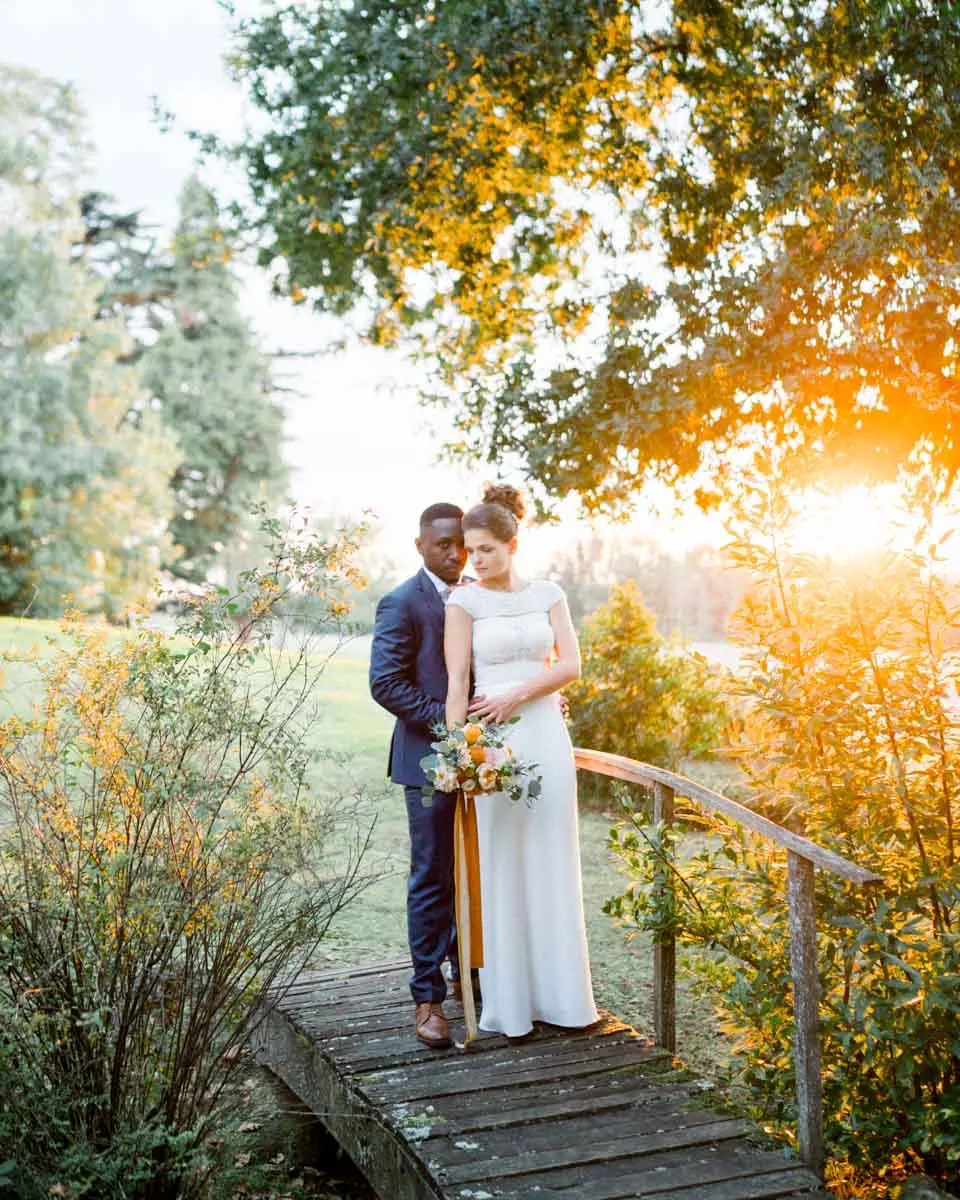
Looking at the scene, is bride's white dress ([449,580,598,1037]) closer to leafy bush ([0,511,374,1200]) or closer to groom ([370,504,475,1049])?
groom ([370,504,475,1049])

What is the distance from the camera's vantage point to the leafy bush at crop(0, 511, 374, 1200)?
3.26 meters

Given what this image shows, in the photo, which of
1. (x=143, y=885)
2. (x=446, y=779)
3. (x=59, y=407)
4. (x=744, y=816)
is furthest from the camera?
(x=59, y=407)

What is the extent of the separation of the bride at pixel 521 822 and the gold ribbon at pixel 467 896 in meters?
0.03

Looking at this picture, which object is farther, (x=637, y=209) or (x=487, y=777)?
(x=637, y=209)

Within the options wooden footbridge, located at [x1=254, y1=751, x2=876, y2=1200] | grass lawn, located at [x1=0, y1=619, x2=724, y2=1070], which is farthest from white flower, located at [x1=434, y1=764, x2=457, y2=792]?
wooden footbridge, located at [x1=254, y1=751, x2=876, y2=1200]

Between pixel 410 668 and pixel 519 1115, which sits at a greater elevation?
Result: pixel 410 668

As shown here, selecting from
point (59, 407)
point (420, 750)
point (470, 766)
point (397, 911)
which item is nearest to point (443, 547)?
point (420, 750)

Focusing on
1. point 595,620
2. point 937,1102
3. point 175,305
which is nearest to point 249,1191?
point 937,1102

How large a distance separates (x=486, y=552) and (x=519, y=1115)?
6.09 feet

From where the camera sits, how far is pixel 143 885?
333 cm

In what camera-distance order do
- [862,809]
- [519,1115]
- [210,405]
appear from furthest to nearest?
[210,405] → [862,809] → [519,1115]

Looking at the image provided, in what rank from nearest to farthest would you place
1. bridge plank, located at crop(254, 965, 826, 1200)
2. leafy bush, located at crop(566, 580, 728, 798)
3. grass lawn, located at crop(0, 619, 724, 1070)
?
bridge plank, located at crop(254, 965, 826, 1200) → grass lawn, located at crop(0, 619, 724, 1070) → leafy bush, located at crop(566, 580, 728, 798)

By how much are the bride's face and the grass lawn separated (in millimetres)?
537

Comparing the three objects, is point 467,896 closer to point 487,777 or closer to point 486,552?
point 487,777
